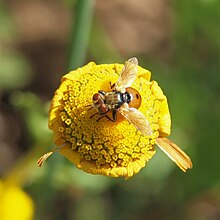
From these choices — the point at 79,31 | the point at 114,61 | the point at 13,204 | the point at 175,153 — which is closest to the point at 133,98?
the point at 175,153

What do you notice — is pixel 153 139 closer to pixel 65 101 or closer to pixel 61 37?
pixel 65 101

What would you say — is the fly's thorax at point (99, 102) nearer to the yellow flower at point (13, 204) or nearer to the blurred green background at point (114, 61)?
the blurred green background at point (114, 61)

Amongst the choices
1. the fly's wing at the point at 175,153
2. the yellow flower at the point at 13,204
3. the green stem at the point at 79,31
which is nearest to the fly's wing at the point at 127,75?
the fly's wing at the point at 175,153

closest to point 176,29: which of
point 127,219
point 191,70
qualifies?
point 191,70

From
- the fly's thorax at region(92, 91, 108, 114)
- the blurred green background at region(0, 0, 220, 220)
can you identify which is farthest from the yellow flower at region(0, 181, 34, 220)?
the fly's thorax at region(92, 91, 108, 114)

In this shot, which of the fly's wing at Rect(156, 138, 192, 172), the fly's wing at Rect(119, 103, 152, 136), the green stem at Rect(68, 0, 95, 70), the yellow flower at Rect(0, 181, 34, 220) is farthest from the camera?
the yellow flower at Rect(0, 181, 34, 220)

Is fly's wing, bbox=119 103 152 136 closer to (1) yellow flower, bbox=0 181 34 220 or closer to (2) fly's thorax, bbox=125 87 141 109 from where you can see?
(2) fly's thorax, bbox=125 87 141 109
